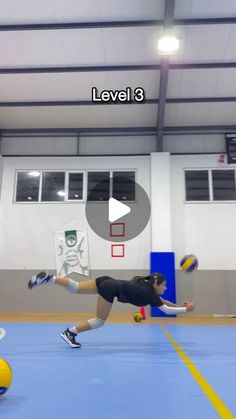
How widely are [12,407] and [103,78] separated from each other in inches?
320

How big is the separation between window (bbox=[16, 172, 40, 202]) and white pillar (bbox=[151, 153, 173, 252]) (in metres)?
3.79

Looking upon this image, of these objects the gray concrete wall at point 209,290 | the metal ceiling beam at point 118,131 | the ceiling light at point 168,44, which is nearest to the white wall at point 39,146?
the metal ceiling beam at point 118,131

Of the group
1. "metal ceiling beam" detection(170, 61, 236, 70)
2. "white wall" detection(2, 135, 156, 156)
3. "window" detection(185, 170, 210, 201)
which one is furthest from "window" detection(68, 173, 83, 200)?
"metal ceiling beam" detection(170, 61, 236, 70)

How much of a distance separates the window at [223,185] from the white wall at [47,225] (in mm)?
2145

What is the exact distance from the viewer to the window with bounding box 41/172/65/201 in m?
11.1

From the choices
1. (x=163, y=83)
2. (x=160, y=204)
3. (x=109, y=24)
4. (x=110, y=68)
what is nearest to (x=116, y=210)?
(x=160, y=204)

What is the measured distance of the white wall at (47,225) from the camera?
34.3ft

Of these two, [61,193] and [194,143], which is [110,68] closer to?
[194,143]

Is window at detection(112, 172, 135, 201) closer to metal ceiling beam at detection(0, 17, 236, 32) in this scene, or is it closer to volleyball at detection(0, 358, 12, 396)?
metal ceiling beam at detection(0, 17, 236, 32)

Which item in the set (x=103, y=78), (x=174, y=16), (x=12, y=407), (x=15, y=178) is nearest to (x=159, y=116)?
(x=103, y=78)

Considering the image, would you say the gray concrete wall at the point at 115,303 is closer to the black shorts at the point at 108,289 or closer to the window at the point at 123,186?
the window at the point at 123,186

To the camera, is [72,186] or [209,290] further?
[72,186]

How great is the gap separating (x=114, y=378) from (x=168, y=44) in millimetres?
6617

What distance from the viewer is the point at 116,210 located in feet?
35.2
